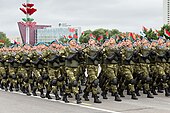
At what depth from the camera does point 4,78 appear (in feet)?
47.2

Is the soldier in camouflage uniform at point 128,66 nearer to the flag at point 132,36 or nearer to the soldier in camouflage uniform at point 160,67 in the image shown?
the soldier in camouflage uniform at point 160,67

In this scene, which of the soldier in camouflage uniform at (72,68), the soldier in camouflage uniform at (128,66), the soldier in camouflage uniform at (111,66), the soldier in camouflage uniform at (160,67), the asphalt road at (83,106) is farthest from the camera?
the soldier in camouflage uniform at (160,67)

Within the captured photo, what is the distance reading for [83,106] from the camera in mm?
9891

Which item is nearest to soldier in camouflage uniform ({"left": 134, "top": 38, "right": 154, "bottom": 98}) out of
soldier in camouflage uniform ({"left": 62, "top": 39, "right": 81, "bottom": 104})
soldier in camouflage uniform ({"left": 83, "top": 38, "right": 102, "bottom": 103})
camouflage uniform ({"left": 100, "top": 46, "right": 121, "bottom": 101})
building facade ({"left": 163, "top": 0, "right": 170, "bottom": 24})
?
camouflage uniform ({"left": 100, "top": 46, "right": 121, "bottom": 101})

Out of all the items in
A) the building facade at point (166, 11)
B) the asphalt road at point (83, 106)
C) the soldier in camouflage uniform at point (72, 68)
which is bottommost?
the asphalt road at point (83, 106)

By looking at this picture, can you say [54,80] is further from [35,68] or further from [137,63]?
[137,63]

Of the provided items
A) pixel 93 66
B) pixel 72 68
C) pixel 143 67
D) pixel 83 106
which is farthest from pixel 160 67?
pixel 83 106

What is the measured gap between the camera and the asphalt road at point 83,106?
923 cm

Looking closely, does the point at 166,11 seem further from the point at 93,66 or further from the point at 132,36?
the point at 93,66

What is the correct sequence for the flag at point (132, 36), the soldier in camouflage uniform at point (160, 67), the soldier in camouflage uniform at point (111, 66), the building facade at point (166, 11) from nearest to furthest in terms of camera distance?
the soldier in camouflage uniform at point (111, 66)
the soldier in camouflage uniform at point (160, 67)
the flag at point (132, 36)
the building facade at point (166, 11)

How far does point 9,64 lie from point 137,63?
5083 mm

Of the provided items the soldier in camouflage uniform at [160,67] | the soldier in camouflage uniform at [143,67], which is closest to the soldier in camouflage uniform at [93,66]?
the soldier in camouflage uniform at [143,67]

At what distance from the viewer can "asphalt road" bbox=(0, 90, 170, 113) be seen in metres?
9.23

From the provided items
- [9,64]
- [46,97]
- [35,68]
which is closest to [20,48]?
[9,64]
